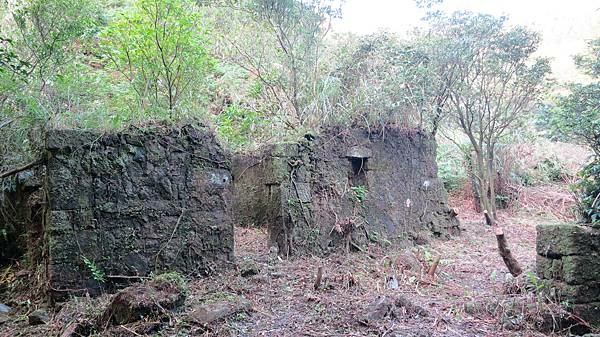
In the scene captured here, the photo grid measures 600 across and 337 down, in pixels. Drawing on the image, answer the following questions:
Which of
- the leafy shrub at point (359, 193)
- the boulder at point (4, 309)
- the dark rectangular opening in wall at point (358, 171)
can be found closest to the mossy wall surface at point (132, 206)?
the boulder at point (4, 309)

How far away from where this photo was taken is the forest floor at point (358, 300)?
3602mm

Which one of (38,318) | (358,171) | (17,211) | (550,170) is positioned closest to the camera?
(38,318)

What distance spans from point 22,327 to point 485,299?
4.36 meters

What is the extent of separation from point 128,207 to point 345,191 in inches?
133

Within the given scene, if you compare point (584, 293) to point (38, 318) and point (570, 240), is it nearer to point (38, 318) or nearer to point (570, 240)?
point (570, 240)

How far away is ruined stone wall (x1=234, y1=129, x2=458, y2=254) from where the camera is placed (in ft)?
20.7

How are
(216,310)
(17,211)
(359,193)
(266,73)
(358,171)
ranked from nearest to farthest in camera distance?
1. (216,310)
2. (17,211)
3. (359,193)
4. (358,171)
5. (266,73)

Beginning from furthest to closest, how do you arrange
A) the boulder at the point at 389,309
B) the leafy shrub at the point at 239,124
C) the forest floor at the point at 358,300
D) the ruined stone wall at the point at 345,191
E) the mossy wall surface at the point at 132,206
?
the leafy shrub at the point at 239,124, the ruined stone wall at the point at 345,191, the mossy wall surface at the point at 132,206, the boulder at the point at 389,309, the forest floor at the point at 358,300

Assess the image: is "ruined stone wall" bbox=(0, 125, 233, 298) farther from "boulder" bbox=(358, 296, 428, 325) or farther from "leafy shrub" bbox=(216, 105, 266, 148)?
"leafy shrub" bbox=(216, 105, 266, 148)

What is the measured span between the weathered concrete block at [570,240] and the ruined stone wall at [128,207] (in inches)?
135

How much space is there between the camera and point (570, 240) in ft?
12.0

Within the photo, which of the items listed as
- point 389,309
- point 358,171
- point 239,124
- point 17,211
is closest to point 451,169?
point 358,171

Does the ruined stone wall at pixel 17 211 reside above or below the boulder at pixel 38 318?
above

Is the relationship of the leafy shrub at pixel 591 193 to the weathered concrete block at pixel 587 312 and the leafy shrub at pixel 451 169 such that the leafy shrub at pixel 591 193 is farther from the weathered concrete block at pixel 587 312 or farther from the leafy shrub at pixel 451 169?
the leafy shrub at pixel 451 169
